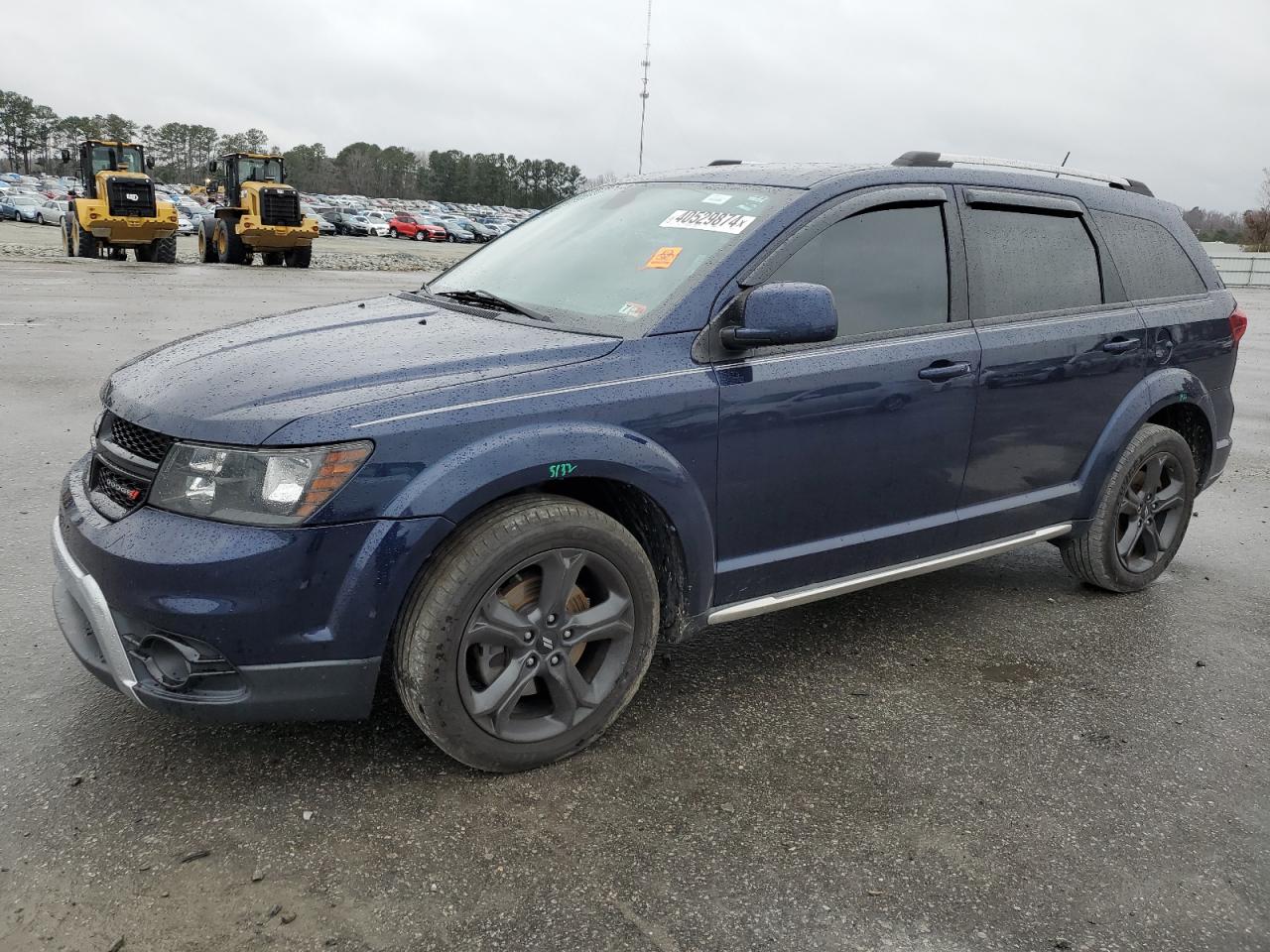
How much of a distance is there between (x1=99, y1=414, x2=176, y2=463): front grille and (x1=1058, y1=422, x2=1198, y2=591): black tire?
3632 millimetres

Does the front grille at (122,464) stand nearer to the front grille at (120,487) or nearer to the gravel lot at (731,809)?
the front grille at (120,487)

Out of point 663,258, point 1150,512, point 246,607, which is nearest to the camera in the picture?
Answer: point 246,607

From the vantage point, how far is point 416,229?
62844mm

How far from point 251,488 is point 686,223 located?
1746 millimetres

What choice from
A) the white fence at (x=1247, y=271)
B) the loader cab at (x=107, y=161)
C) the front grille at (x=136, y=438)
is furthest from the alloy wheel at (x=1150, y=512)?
the white fence at (x=1247, y=271)

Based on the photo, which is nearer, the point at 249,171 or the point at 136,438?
the point at 136,438

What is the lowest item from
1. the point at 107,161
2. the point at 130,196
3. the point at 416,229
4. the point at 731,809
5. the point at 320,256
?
the point at 731,809

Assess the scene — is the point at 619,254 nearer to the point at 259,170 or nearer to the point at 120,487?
the point at 120,487

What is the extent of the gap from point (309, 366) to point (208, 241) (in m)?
28.1

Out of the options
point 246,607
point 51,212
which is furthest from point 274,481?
point 51,212

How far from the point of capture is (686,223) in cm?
366

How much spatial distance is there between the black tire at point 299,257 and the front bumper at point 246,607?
26.0m

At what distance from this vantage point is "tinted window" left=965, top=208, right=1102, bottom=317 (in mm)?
3986

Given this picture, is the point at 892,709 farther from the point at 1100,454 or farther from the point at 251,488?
the point at 251,488
